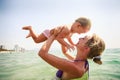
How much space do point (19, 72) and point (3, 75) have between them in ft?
1.01

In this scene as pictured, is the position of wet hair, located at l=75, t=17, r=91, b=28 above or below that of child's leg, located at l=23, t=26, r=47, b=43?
above

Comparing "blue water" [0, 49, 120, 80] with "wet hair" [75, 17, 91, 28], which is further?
"blue water" [0, 49, 120, 80]

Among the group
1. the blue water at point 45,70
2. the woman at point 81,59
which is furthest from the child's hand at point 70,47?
the blue water at point 45,70

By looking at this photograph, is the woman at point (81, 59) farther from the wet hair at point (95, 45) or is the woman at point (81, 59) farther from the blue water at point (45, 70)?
the blue water at point (45, 70)

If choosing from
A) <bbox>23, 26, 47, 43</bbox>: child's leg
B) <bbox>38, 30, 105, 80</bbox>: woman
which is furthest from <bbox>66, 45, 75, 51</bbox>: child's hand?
<bbox>23, 26, 47, 43</bbox>: child's leg

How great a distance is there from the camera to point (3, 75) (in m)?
3.79

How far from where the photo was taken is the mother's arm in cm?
90

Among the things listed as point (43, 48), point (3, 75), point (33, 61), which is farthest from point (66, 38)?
point (33, 61)

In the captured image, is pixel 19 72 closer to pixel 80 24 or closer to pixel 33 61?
pixel 33 61

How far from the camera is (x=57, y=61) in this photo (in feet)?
3.06

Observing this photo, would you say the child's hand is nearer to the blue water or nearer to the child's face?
the child's face

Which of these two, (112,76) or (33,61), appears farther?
(33,61)

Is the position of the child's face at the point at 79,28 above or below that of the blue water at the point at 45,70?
above

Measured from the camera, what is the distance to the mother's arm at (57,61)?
0.90 m
